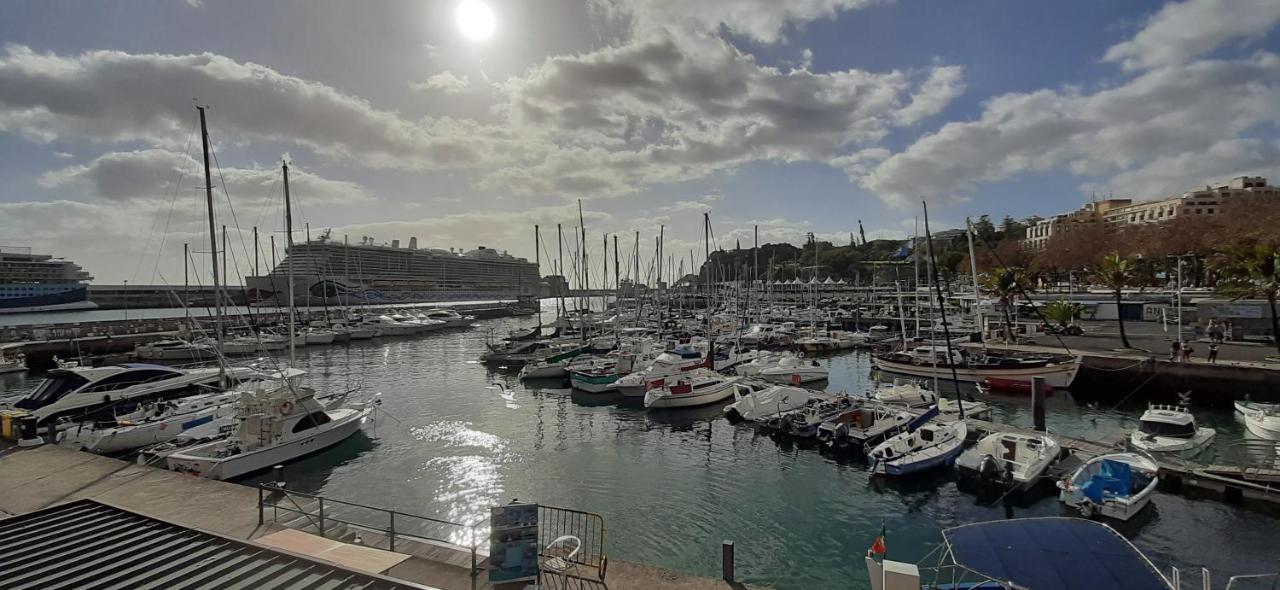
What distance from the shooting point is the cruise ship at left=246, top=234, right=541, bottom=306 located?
11075cm

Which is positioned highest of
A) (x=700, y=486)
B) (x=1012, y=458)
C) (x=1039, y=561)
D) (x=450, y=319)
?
(x=1039, y=561)

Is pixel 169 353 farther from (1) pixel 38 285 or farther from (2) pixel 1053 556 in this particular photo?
(1) pixel 38 285

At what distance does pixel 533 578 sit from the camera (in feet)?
26.9

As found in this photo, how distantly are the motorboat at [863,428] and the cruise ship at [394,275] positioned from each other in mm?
94612

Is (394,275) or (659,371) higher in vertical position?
(394,275)

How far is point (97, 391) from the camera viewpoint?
24.4 m

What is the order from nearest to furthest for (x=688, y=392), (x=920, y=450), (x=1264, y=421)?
1. (x=920, y=450)
2. (x=1264, y=421)
3. (x=688, y=392)

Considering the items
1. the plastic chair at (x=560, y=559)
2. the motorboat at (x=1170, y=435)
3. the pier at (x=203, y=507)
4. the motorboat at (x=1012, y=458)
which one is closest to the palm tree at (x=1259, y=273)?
the motorboat at (x=1170, y=435)

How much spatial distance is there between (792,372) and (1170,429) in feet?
58.8

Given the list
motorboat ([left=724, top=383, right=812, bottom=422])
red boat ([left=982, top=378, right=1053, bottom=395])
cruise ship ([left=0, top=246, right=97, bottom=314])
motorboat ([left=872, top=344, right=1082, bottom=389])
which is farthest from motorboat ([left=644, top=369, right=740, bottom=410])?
cruise ship ([left=0, top=246, right=97, bottom=314])

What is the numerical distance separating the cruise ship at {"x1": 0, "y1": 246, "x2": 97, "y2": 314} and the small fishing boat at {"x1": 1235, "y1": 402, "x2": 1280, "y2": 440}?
528ft

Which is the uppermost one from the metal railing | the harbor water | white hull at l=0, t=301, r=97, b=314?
white hull at l=0, t=301, r=97, b=314

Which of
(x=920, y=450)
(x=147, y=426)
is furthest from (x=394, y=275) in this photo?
(x=920, y=450)

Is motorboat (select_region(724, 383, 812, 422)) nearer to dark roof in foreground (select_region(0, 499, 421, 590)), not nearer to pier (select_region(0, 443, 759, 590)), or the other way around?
pier (select_region(0, 443, 759, 590))
